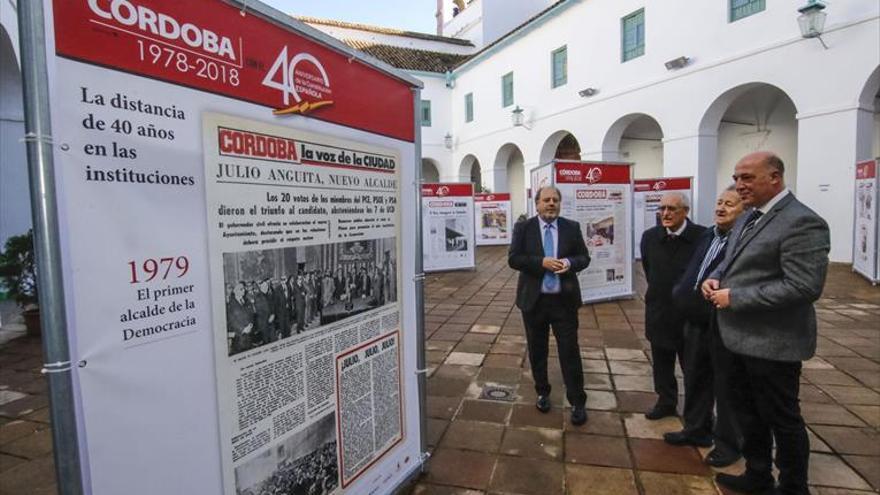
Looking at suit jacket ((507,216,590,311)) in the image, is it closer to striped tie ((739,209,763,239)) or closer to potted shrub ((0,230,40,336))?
striped tie ((739,209,763,239))

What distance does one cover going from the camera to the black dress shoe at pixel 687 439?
3.04 metres

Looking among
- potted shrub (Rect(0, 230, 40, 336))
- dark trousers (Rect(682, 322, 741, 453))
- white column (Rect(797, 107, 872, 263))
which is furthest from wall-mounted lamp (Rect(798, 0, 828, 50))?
potted shrub (Rect(0, 230, 40, 336))

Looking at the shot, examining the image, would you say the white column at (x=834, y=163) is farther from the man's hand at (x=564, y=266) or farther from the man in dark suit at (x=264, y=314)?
the man in dark suit at (x=264, y=314)

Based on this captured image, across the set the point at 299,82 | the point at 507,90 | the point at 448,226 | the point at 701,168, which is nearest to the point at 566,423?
the point at 299,82

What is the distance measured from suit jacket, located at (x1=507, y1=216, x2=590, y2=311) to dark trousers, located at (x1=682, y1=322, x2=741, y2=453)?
2.49ft

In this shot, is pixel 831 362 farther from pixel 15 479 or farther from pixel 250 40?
pixel 15 479

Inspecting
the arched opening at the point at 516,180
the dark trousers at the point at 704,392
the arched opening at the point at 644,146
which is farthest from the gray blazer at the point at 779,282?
the arched opening at the point at 516,180

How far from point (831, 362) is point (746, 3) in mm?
9646

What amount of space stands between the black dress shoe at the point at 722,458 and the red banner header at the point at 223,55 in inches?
103

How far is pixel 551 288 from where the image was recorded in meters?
3.41

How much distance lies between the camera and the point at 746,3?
1091 cm

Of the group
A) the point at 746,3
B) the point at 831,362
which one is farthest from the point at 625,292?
the point at 746,3

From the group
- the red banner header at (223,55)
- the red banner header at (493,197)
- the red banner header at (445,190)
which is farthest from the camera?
the red banner header at (493,197)

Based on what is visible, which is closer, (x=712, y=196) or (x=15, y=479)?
(x=15, y=479)
